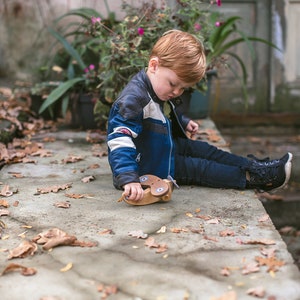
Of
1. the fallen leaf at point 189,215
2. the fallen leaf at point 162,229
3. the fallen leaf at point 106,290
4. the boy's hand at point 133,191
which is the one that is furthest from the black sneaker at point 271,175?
the fallen leaf at point 106,290

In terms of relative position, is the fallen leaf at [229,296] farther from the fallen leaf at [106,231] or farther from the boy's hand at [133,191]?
the boy's hand at [133,191]

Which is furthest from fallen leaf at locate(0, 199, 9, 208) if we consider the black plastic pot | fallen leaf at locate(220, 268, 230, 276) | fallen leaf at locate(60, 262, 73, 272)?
the black plastic pot

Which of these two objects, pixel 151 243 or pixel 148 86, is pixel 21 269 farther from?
pixel 148 86

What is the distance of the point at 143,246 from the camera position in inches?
99.1

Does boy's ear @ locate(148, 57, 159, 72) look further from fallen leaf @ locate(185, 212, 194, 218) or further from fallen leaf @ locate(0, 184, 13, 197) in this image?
fallen leaf @ locate(0, 184, 13, 197)

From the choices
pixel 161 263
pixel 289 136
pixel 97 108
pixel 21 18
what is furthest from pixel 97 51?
pixel 161 263

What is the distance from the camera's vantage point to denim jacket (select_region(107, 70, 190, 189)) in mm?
3047

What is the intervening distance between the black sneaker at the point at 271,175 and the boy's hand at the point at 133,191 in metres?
0.74

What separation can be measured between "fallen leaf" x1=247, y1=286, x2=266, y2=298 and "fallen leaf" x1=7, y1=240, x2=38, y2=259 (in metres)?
0.87

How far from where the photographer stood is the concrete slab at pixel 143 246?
7.02ft

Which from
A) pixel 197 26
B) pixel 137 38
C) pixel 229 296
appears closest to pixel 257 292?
pixel 229 296

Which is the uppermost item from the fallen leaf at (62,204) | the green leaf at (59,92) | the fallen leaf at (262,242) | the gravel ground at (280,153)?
the green leaf at (59,92)

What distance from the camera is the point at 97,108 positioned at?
4.78 metres

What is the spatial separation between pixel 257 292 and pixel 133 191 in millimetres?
1001
